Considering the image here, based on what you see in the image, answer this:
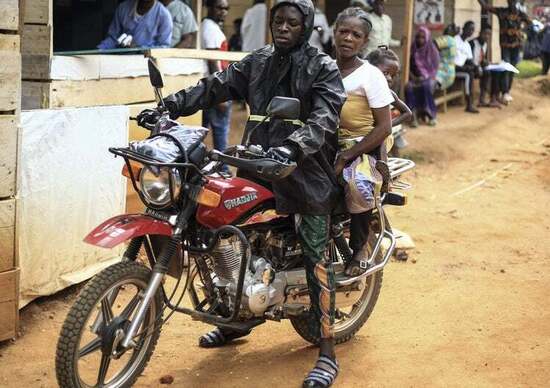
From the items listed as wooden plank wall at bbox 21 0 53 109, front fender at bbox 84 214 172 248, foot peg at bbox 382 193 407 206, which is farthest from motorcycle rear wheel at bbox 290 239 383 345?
wooden plank wall at bbox 21 0 53 109

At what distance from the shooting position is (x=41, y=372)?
4434 mm

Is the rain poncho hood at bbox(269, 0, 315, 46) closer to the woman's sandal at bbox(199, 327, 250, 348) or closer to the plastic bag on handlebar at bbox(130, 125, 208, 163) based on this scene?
the plastic bag on handlebar at bbox(130, 125, 208, 163)

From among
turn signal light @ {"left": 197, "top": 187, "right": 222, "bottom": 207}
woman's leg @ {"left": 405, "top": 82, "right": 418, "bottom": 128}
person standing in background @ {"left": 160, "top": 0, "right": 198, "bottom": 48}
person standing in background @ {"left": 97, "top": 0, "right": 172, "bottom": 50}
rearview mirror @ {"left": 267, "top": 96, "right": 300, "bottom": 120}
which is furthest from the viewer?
woman's leg @ {"left": 405, "top": 82, "right": 418, "bottom": 128}

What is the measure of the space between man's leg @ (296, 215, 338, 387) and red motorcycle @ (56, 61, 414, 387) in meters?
0.13

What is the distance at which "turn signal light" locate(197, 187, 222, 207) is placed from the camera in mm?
3783

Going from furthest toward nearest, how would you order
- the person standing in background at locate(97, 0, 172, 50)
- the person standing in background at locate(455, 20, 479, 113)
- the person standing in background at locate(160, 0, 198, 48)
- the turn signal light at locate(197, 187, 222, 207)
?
1. the person standing in background at locate(455, 20, 479, 113)
2. the person standing in background at locate(160, 0, 198, 48)
3. the person standing in background at locate(97, 0, 172, 50)
4. the turn signal light at locate(197, 187, 222, 207)

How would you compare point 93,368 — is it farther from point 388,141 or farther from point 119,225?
point 388,141

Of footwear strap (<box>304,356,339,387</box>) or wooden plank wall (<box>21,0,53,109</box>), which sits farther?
wooden plank wall (<box>21,0,53,109</box>)

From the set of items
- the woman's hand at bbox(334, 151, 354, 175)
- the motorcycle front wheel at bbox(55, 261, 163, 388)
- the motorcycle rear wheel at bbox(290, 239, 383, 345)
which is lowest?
the motorcycle rear wheel at bbox(290, 239, 383, 345)

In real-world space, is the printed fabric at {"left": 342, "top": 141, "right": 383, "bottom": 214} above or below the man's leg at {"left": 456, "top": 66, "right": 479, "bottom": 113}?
below

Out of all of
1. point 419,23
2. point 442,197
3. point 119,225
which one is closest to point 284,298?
point 119,225

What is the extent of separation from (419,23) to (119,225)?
41.1ft

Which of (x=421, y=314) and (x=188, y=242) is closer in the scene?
(x=188, y=242)

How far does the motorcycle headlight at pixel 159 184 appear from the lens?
3.69m
